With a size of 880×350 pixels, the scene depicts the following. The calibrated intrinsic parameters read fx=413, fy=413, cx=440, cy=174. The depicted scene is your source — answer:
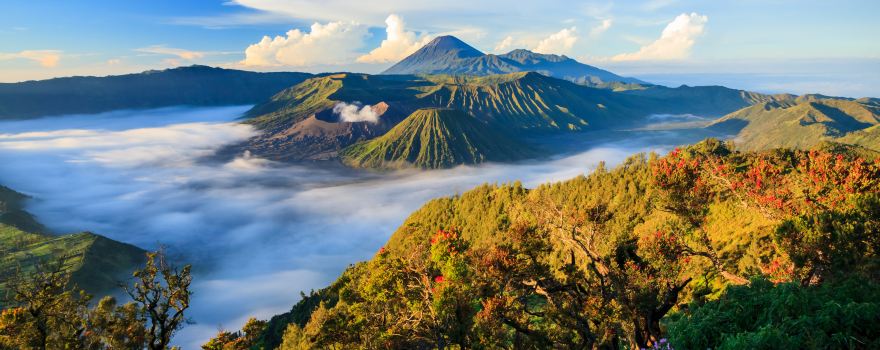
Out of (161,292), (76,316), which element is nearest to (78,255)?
(76,316)

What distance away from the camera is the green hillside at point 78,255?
139500 millimetres

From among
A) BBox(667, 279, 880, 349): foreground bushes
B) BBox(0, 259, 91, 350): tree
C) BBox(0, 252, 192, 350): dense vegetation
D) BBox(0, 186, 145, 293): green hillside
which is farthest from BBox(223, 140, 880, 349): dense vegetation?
BBox(0, 186, 145, 293): green hillside

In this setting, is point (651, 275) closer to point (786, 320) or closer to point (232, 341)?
point (786, 320)

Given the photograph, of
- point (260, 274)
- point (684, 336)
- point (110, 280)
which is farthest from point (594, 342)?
point (260, 274)

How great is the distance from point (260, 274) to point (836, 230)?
203m

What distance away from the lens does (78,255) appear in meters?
150

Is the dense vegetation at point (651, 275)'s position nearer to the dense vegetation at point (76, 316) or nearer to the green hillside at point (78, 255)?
the dense vegetation at point (76, 316)

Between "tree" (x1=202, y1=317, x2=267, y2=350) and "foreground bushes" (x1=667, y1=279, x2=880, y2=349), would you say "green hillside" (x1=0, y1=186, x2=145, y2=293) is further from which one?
"foreground bushes" (x1=667, y1=279, x2=880, y2=349)

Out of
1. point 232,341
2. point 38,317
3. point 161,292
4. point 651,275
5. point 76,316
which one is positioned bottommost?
point 232,341

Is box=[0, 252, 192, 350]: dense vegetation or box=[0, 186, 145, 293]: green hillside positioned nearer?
box=[0, 252, 192, 350]: dense vegetation

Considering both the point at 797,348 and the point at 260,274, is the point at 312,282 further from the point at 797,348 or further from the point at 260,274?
the point at 797,348

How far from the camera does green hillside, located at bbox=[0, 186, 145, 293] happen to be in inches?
5492

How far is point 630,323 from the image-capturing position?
20.8 m

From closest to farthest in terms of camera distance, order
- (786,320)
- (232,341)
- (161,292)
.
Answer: (786,320), (161,292), (232,341)
